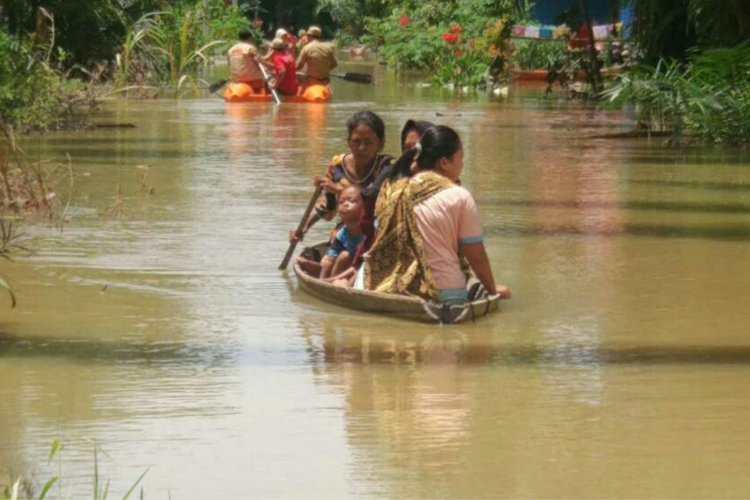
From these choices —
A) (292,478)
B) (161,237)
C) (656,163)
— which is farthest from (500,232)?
(292,478)

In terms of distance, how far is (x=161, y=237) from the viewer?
12336 millimetres

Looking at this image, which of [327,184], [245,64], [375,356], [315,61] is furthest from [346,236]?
[315,61]

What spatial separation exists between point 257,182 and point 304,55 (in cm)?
1344

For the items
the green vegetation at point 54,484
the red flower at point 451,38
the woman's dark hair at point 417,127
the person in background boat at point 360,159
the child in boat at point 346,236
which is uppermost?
the red flower at point 451,38

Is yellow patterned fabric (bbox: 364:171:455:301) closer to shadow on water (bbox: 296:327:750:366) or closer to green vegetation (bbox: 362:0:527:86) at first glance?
shadow on water (bbox: 296:327:750:366)

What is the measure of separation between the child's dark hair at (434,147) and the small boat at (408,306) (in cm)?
79

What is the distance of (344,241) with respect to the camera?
33.7 feet

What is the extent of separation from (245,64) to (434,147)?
1956 cm

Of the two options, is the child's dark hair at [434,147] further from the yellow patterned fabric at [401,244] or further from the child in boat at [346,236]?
the child in boat at [346,236]

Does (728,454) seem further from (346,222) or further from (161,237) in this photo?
(161,237)

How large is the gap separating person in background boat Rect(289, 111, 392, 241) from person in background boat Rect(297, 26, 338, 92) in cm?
1859

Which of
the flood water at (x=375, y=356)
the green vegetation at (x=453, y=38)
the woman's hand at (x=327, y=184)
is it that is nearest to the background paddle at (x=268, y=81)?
the green vegetation at (x=453, y=38)

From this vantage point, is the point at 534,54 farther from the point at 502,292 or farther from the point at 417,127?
the point at 502,292

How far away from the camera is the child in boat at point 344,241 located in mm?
10016
